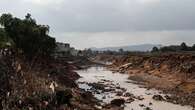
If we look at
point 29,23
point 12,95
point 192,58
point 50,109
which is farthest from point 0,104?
point 192,58

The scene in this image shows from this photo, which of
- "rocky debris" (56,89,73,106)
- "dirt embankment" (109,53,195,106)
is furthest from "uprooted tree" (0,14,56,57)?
"rocky debris" (56,89,73,106)

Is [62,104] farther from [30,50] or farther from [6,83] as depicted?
[30,50]

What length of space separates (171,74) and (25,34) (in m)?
36.3

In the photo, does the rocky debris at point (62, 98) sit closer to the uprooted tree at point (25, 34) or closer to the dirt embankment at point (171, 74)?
the dirt embankment at point (171, 74)

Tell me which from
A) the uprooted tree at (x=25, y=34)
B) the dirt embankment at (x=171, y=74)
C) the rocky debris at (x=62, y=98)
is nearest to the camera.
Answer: the rocky debris at (x=62, y=98)

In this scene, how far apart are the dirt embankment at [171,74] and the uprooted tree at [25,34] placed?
2444 cm

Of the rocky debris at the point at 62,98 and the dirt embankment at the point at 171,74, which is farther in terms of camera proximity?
the dirt embankment at the point at 171,74

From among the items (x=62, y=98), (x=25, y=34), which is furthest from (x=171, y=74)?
(x=62, y=98)

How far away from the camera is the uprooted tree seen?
77.6 meters

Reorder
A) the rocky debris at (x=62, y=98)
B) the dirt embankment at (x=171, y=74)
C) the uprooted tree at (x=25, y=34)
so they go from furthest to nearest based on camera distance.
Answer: the uprooted tree at (x=25, y=34), the dirt embankment at (x=171, y=74), the rocky debris at (x=62, y=98)

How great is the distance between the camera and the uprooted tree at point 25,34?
77562 mm

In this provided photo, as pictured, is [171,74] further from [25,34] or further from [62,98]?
[62,98]

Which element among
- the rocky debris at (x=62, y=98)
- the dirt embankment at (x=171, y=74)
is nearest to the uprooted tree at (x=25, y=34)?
the dirt embankment at (x=171, y=74)

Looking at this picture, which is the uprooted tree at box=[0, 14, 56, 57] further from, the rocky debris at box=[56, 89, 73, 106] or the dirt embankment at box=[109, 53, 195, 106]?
the rocky debris at box=[56, 89, 73, 106]
